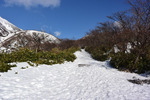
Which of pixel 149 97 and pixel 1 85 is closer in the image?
pixel 149 97

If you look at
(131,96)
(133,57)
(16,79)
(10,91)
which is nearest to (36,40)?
(16,79)

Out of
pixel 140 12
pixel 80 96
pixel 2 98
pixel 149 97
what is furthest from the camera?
pixel 140 12

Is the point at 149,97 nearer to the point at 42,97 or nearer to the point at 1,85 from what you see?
the point at 42,97

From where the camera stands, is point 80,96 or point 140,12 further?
point 140,12

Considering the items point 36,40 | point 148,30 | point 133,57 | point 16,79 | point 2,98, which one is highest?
point 36,40

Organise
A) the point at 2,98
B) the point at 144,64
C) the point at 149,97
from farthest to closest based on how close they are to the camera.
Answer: the point at 144,64 → the point at 149,97 → the point at 2,98

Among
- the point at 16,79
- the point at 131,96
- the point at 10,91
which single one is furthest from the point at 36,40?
the point at 131,96

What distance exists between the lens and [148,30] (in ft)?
17.8

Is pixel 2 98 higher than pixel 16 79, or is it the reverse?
pixel 16 79

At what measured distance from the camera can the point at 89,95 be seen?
9.82 feet

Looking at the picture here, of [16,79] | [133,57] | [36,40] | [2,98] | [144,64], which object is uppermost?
[36,40]

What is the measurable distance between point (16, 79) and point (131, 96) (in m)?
4.36

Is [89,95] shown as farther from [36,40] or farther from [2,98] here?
[36,40]

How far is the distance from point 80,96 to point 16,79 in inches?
109
